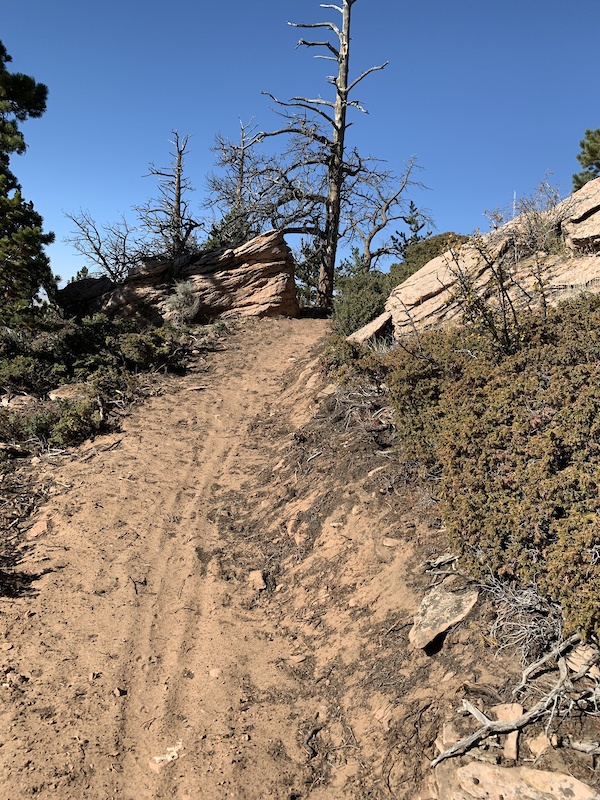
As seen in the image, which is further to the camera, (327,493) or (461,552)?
(327,493)

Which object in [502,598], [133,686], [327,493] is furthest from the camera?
[327,493]

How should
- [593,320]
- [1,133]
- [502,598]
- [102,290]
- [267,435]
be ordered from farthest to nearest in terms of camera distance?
[102,290]
[1,133]
[267,435]
[593,320]
[502,598]

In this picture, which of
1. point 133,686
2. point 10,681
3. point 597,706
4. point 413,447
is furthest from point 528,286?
point 10,681

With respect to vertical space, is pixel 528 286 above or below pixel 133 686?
above

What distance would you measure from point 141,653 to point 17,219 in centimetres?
951

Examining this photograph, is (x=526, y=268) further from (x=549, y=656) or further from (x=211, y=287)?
(x=211, y=287)

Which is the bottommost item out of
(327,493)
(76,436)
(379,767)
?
(379,767)

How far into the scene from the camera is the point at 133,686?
4113 millimetres

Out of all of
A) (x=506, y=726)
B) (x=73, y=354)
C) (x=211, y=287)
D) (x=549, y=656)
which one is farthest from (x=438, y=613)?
(x=211, y=287)

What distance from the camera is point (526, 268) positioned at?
820 centimetres

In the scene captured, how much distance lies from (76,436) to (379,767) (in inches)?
272

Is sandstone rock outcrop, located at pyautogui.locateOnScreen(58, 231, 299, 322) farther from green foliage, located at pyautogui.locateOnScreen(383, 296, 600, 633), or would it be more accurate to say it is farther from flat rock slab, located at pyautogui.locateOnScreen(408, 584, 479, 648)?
flat rock slab, located at pyautogui.locateOnScreen(408, 584, 479, 648)

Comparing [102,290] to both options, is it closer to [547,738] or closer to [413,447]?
[413,447]

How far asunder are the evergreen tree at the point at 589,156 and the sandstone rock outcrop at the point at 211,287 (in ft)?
33.5
